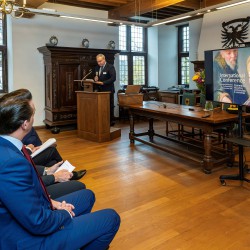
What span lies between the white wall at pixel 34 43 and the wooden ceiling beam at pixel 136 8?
0.90 meters

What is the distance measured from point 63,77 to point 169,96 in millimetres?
3050

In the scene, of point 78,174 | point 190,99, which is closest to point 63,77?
point 190,99

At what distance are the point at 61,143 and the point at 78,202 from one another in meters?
3.93

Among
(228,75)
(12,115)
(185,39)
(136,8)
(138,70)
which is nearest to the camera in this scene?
(12,115)

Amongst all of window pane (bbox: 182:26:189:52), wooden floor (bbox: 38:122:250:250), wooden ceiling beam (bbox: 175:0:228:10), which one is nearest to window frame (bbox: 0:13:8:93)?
wooden floor (bbox: 38:122:250:250)

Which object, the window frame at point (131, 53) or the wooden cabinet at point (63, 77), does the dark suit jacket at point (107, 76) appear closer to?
the wooden cabinet at point (63, 77)

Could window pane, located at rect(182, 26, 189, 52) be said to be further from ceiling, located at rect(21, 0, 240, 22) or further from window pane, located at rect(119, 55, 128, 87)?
window pane, located at rect(119, 55, 128, 87)

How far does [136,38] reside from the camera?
9297 millimetres

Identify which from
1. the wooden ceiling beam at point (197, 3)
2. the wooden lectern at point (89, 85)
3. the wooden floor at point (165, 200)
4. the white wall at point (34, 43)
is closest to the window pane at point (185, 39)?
the wooden ceiling beam at point (197, 3)

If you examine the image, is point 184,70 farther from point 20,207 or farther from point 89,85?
point 20,207

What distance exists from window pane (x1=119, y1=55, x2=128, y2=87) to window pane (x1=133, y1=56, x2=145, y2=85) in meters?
0.31

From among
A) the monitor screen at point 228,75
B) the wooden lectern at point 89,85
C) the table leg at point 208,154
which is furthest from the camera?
the wooden lectern at point 89,85

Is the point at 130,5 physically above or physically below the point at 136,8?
above

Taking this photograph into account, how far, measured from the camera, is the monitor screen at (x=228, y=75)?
125 inches
